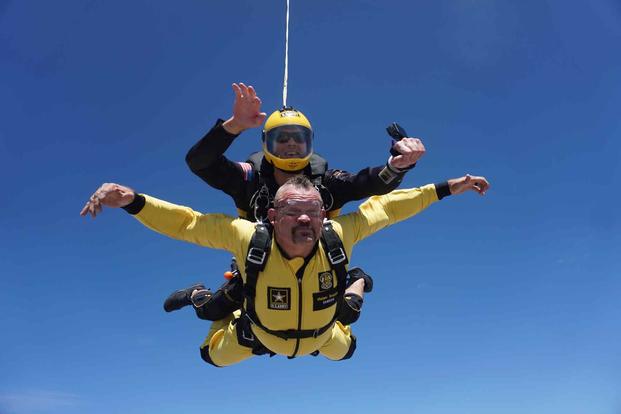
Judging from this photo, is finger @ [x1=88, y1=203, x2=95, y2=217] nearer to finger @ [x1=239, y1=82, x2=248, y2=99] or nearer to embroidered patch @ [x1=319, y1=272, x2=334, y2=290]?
finger @ [x1=239, y1=82, x2=248, y2=99]

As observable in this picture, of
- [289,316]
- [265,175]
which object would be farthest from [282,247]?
[265,175]

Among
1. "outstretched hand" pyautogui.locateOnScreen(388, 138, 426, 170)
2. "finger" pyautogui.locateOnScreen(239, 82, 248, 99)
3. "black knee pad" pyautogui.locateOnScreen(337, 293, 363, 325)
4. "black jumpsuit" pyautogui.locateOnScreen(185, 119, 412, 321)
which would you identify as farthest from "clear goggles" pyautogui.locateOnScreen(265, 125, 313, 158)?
"black knee pad" pyautogui.locateOnScreen(337, 293, 363, 325)

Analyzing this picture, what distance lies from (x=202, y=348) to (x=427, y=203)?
98.8 inches

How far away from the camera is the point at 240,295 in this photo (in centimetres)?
420

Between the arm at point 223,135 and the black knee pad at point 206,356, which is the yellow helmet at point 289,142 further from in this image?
the black knee pad at point 206,356

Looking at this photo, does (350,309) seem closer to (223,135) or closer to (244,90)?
(223,135)

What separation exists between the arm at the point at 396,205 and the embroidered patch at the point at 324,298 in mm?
387

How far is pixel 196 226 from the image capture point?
3516 millimetres

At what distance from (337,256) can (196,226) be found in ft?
3.42

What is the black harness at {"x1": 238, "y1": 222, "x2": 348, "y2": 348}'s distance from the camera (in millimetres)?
3367

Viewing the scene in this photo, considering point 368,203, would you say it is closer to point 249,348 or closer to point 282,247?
point 282,247

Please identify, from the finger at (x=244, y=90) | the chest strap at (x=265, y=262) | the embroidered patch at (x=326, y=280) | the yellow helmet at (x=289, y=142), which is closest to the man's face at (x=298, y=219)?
the chest strap at (x=265, y=262)

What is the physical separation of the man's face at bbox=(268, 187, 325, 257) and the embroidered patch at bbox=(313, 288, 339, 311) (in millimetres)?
368

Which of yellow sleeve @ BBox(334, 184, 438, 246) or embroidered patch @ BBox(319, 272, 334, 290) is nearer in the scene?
embroidered patch @ BBox(319, 272, 334, 290)
